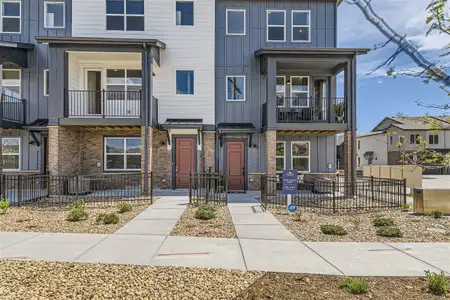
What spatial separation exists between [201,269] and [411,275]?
3.45 m

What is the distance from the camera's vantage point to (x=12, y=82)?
13836 millimetres

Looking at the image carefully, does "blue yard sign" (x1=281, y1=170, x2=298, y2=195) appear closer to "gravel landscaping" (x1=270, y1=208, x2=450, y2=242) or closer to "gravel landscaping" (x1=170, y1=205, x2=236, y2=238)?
"gravel landscaping" (x1=270, y1=208, x2=450, y2=242)

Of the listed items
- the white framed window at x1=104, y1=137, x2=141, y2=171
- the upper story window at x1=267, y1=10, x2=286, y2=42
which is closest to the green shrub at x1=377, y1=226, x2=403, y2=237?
the upper story window at x1=267, y1=10, x2=286, y2=42

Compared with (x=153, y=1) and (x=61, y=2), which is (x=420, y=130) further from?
(x=61, y=2)

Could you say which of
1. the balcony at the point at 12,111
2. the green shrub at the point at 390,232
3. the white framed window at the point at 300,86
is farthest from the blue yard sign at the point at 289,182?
the balcony at the point at 12,111

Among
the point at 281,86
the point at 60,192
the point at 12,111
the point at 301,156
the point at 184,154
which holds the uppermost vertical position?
the point at 281,86

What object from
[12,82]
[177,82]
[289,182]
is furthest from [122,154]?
[289,182]

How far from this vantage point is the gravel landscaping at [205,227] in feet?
22.0

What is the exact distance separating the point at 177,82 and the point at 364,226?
35.0 feet

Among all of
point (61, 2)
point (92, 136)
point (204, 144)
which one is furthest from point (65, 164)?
point (61, 2)

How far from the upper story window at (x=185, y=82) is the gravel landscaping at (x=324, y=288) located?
11.2 metres

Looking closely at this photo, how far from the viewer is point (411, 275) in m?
4.44

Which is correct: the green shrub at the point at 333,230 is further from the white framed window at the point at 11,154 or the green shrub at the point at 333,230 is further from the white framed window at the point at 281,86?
the white framed window at the point at 11,154

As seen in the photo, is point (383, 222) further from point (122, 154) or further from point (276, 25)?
point (122, 154)
